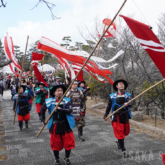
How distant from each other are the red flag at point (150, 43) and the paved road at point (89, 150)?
2.15 meters

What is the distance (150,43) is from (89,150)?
9.67 feet

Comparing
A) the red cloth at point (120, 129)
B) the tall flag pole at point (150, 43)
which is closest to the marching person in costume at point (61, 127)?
the red cloth at point (120, 129)

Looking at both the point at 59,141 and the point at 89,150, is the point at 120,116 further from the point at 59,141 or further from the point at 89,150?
the point at 59,141

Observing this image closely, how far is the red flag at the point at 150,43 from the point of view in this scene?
11.0 ft

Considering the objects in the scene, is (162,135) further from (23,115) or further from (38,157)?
(23,115)

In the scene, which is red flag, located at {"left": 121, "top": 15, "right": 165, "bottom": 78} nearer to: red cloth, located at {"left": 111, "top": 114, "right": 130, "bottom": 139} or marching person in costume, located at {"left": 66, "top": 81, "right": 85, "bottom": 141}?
red cloth, located at {"left": 111, "top": 114, "right": 130, "bottom": 139}

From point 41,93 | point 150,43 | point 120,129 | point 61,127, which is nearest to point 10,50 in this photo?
point 41,93

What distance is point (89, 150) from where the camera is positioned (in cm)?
486

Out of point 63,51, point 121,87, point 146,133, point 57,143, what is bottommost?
point 146,133

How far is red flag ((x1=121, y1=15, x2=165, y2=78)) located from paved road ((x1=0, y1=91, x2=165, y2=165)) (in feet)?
7.04

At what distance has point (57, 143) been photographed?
3.89 meters

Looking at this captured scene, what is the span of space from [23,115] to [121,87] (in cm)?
389

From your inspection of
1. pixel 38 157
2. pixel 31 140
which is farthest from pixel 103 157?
pixel 31 140

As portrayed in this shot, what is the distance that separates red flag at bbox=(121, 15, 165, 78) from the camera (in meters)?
3.34
